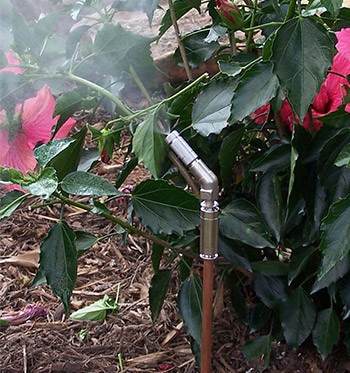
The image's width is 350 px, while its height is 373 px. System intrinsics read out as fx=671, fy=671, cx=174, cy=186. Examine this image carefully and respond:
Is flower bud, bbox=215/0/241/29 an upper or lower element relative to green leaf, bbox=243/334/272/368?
upper

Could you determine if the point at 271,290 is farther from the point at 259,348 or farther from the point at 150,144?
the point at 150,144

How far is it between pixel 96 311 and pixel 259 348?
1.10 feet

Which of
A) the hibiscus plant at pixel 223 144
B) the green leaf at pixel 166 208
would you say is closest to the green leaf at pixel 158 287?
the hibiscus plant at pixel 223 144

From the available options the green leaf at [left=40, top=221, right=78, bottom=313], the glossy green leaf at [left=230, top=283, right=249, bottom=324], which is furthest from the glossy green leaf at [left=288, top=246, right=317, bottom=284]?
the green leaf at [left=40, top=221, right=78, bottom=313]

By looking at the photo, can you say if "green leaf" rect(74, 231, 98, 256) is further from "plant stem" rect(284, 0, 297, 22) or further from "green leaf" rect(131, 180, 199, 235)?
"plant stem" rect(284, 0, 297, 22)

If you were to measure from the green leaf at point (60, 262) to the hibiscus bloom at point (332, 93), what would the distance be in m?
0.35

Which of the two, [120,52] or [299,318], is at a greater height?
[120,52]

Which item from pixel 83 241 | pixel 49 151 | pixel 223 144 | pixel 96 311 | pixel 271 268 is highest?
pixel 49 151

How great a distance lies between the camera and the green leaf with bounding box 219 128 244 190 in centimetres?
96

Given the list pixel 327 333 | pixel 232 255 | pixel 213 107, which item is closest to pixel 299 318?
pixel 327 333

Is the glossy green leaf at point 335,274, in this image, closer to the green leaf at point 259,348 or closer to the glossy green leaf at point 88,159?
the green leaf at point 259,348

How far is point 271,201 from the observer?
96cm

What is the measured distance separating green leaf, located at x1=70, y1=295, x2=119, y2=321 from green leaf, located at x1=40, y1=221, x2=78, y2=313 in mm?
415

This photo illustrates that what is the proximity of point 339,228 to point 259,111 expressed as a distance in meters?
0.29
